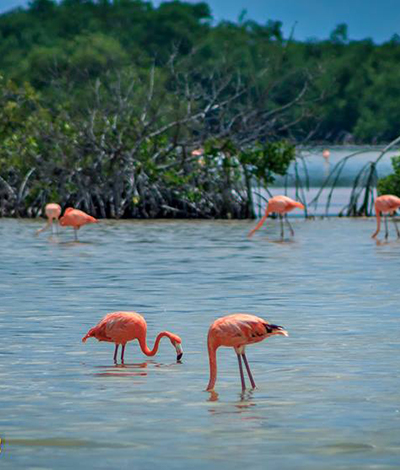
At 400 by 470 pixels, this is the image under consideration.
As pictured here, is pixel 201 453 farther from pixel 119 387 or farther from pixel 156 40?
pixel 156 40

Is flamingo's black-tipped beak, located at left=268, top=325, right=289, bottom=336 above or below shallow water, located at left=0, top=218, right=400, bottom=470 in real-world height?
above

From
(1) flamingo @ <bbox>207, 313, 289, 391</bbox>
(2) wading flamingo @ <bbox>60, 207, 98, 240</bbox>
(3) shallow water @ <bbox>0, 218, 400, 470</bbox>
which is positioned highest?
(1) flamingo @ <bbox>207, 313, 289, 391</bbox>

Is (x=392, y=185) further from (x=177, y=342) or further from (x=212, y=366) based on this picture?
(x=212, y=366)

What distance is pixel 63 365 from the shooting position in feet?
31.7

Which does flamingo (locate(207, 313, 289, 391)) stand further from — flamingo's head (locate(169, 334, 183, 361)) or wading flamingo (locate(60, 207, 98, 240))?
wading flamingo (locate(60, 207, 98, 240))

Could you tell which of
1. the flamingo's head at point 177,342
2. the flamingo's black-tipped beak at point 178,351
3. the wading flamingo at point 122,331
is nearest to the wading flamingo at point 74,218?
the wading flamingo at point 122,331

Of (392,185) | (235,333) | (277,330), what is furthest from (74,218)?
(277,330)

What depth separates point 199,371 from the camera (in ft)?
30.7

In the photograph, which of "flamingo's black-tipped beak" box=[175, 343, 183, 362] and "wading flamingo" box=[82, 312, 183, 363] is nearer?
"flamingo's black-tipped beak" box=[175, 343, 183, 362]

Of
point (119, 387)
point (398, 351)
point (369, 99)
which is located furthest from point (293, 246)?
point (369, 99)

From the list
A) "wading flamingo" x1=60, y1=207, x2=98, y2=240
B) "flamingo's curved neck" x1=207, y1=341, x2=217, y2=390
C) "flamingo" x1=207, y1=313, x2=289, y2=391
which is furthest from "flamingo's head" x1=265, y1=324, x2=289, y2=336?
"wading flamingo" x1=60, y1=207, x2=98, y2=240

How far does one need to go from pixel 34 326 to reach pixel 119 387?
3237 mm

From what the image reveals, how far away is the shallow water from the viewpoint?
684 centimetres

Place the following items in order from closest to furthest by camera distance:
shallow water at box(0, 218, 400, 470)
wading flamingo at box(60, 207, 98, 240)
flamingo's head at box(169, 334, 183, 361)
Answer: shallow water at box(0, 218, 400, 470) < flamingo's head at box(169, 334, 183, 361) < wading flamingo at box(60, 207, 98, 240)
